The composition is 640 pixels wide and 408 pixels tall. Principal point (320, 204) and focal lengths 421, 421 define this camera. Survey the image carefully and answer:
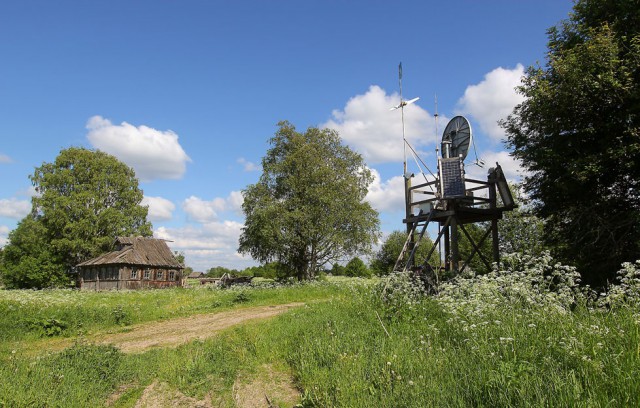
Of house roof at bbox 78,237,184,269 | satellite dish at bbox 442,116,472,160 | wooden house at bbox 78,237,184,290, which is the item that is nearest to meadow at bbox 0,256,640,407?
satellite dish at bbox 442,116,472,160

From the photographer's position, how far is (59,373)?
6609 mm

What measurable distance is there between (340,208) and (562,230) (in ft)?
71.9

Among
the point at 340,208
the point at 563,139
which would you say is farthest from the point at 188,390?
the point at 340,208

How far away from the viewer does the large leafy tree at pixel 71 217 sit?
49438 millimetres

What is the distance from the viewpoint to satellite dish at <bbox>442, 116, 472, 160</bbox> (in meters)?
16.0

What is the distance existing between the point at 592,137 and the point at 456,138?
4962mm

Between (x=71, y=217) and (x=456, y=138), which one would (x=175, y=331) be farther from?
(x=71, y=217)

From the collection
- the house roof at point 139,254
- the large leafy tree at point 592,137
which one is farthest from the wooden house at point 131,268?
the large leafy tree at point 592,137

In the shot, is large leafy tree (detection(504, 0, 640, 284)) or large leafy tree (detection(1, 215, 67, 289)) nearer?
large leafy tree (detection(504, 0, 640, 284))

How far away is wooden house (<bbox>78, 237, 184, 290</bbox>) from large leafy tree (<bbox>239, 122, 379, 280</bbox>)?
1653 centimetres

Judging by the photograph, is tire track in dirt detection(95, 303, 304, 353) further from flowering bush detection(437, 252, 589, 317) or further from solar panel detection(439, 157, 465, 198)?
solar panel detection(439, 157, 465, 198)

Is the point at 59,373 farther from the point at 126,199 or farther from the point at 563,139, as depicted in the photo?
the point at 126,199

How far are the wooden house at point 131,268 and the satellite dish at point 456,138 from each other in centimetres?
3904

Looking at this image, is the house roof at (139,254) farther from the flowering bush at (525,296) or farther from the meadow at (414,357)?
the flowering bush at (525,296)
